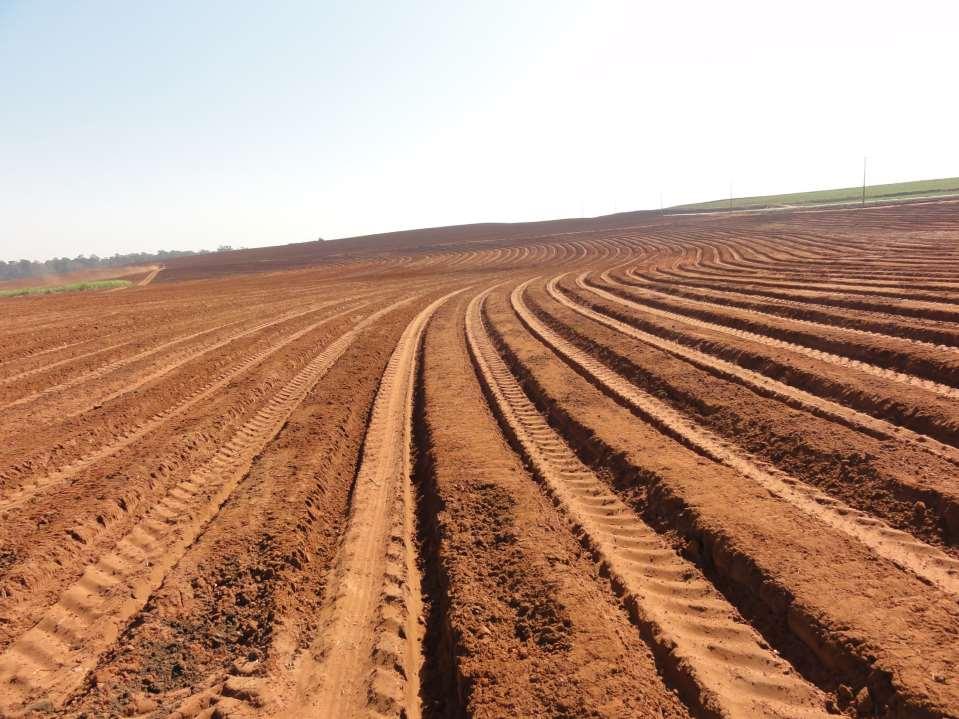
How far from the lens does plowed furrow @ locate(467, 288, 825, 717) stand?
3.19m

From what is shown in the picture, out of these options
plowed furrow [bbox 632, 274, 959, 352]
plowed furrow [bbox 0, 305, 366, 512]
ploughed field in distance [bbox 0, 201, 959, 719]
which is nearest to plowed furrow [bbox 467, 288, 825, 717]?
ploughed field in distance [bbox 0, 201, 959, 719]

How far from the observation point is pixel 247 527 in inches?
208

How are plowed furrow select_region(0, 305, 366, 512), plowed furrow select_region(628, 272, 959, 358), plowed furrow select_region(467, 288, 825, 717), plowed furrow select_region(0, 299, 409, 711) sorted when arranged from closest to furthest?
plowed furrow select_region(467, 288, 825, 717), plowed furrow select_region(0, 299, 409, 711), plowed furrow select_region(0, 305, 366, 512), plowed furrow select_region(628, 272, 959, 358)

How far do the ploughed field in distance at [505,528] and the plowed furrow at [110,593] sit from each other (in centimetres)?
2

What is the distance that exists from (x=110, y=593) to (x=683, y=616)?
4.46m

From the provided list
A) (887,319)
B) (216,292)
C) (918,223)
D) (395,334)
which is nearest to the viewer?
(887,319)

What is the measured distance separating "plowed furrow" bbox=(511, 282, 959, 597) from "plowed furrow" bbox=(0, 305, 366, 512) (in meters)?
6.92

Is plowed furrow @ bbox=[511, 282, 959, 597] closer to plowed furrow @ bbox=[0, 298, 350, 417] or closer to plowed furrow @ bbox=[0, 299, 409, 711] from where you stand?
plowed furrow @ bbox=[0, 299, 409, 711]

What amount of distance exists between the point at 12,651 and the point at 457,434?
4.68 meters

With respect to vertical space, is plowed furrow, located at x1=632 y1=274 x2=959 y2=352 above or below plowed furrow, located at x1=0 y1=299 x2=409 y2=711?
above

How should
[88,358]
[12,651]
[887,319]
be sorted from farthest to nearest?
[88,358] < [887,319] < [12,651]

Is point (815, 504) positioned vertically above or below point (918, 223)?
below

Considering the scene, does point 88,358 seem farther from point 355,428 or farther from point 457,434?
point 457,434

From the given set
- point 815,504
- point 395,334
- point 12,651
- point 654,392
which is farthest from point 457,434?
point 395,334
